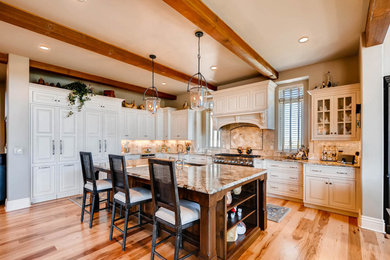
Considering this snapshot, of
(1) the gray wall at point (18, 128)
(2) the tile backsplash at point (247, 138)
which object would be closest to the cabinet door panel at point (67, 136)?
(1) the gray wall at point (18, 128)

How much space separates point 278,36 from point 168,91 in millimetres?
4166

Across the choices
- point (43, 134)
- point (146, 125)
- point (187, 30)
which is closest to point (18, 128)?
point (43, 134)

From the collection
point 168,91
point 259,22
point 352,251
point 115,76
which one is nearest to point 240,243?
point 352,251

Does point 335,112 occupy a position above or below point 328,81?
below

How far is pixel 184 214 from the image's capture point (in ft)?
6.16

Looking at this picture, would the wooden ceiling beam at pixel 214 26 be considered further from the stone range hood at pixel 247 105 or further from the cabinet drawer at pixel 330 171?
the cabinet drawer at pixel 330 171

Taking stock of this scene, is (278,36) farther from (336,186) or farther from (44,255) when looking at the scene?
(44,255)

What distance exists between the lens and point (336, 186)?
333cm

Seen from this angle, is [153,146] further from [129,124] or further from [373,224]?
[373,224]

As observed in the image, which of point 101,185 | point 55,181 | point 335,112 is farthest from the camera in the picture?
point 55,181

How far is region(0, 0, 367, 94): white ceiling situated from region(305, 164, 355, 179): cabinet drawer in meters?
2.10

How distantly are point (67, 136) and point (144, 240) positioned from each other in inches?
127

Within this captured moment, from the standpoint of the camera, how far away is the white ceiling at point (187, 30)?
7.59 feet

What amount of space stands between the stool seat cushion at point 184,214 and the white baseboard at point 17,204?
11.0 ft
